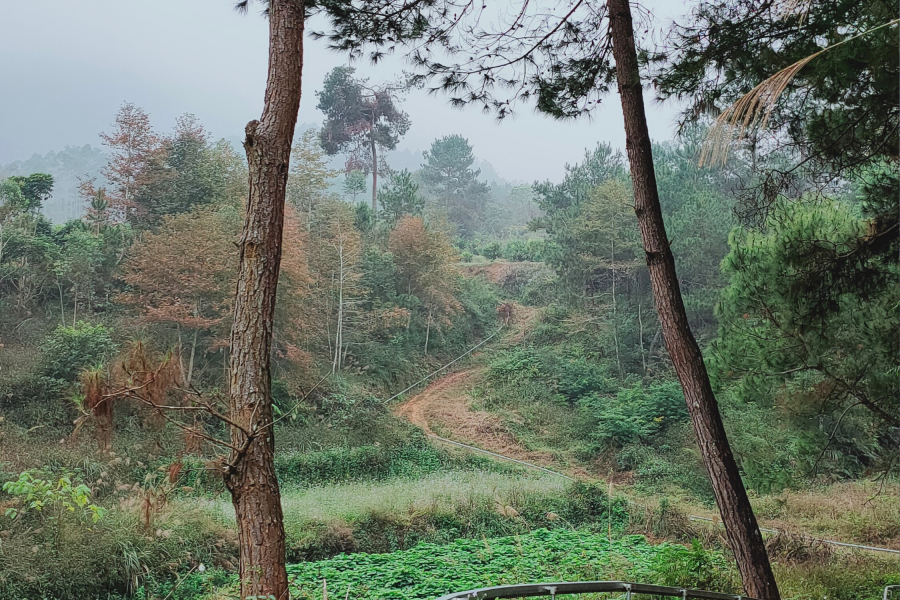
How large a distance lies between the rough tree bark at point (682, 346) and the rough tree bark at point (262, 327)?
1378mm

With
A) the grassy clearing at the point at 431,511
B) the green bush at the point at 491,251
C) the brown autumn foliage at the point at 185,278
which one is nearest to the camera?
the grassy clearing at the point at 431,511

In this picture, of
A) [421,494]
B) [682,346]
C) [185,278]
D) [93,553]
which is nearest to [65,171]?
[185,278]

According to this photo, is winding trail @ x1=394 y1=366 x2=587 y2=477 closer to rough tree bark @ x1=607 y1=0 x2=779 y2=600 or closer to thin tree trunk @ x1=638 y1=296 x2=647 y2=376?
thin tree trunk @ x1=638 y1=296 x2=647 y2=376

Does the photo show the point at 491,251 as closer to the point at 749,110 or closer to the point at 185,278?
the point at 185,278

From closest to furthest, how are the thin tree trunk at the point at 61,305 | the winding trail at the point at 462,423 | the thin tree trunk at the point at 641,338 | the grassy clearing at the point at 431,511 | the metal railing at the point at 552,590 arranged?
the metal railing at the point at 552,590 → the grassy clearing at the point at 431,511 → the thin tree trunk at the point at 61,305 → the winding trail at the point at 462,423 → the thin tree trunk at the point at 641,338

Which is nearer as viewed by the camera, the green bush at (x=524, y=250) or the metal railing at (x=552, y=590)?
the metal railing at (x=552, y=590)

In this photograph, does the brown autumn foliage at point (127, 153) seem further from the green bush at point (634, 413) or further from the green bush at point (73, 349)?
the green bush at point (634, 413)

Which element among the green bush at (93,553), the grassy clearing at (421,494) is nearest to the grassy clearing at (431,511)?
the grassy clearing at (421,494)

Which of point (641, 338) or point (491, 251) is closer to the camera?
point (641, 338)

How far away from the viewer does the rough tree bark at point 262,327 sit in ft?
6.81

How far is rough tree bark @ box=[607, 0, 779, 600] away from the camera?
93.8 inches

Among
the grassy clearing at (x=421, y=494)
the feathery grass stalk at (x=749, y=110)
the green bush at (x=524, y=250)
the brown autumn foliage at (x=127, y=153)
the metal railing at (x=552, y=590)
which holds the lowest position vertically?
the grassy clearing at (x=421, y=494)

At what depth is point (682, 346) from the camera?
2.57 meters

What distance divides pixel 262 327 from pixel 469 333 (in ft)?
28.8
